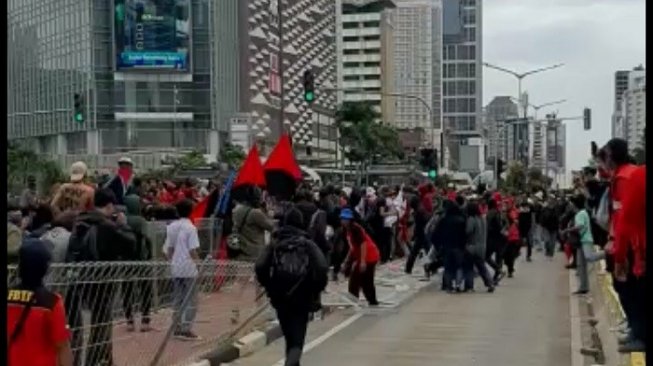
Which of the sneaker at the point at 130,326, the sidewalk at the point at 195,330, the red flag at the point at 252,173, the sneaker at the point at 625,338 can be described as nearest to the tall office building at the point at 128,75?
the red flag at the point at 252,173

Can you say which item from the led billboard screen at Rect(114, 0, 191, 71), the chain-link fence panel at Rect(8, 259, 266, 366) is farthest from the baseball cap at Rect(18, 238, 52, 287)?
the led billboard screen at Rect(114, 0, 191, 71)

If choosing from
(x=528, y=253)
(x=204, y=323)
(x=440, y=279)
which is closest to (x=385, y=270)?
(x=440, y=279)

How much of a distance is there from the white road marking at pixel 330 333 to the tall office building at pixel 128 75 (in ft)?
252

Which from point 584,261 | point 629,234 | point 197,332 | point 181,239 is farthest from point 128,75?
point 629,234

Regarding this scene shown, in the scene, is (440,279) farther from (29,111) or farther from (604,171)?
(29,111)

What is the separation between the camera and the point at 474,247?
21.4 metres

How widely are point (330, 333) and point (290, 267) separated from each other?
17.2 feet

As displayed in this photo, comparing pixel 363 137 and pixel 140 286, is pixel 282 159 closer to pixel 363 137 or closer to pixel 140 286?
pixel 140 286

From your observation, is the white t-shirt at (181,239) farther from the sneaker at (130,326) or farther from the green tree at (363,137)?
the green tree at (363,137)

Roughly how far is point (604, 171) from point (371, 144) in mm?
99504

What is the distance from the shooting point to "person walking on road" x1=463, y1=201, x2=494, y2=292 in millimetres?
21438

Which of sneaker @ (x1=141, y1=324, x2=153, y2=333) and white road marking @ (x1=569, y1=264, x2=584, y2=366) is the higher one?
sneaker @ (x1=141, y1=324, x2=153, y2=333)

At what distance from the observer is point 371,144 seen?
109375 millimetres

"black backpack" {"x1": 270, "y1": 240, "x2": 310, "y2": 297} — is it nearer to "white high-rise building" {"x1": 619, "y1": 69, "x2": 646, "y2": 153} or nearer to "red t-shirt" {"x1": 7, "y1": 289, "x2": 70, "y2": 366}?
"white high-rise building" {"x1": 619, "y1": 69, "x2": 646, "y2": 153}
